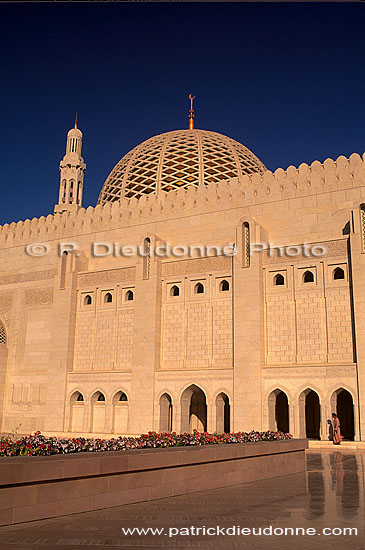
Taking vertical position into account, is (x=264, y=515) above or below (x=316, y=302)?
below

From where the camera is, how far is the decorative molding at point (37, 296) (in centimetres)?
2398

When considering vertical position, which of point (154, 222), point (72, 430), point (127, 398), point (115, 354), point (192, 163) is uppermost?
point (192, 163)

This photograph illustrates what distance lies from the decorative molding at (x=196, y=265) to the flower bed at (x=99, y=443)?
985cm

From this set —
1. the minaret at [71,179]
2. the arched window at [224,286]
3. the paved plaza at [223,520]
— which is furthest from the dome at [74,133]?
the paved plaza at [223,520]

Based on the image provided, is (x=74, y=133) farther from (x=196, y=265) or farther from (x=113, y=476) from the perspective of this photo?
(x=113, y=476)

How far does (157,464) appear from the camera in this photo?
7293mm

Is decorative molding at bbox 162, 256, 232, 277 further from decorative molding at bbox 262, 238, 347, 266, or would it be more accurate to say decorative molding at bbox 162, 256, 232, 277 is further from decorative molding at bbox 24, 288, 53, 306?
decorative molding at bbox 24, 288, 53, 306

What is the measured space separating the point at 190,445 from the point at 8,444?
3.25 meters

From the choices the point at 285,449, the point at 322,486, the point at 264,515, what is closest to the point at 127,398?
the point at 285,449

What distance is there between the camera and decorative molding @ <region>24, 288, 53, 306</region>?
78.7 feet

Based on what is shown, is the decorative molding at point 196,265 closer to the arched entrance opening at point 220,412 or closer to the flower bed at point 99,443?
the arched entrance opening at point 220,412

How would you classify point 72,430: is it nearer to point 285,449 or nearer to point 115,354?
point 115,354

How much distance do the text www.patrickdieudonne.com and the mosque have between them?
1142 centimetres

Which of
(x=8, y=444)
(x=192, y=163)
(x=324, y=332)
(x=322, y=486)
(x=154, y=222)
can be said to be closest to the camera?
(x=8, y=444)
